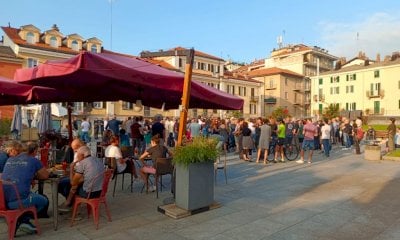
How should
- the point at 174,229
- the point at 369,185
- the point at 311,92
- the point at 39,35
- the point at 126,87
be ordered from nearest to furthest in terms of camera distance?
the point at 174,229 → the point at 126,87 → the point at 369,185 → the point at 39,35 → the point at 311,92

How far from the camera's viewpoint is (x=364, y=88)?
59219mm

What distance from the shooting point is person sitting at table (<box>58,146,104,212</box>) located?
17.5 ft

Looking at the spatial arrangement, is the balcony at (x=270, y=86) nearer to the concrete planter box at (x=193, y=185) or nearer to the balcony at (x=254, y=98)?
the balcony at (x=254, y=98)

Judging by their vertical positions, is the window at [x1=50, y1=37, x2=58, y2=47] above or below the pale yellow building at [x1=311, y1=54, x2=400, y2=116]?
above

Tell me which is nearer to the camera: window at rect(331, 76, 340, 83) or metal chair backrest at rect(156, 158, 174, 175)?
metal chair backrest at rect(156, 158, 174, 175)

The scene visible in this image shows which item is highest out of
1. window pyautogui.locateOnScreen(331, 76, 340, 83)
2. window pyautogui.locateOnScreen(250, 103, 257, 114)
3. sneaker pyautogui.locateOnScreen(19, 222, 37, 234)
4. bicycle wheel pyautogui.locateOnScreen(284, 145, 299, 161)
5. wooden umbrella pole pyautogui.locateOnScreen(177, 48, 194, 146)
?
window pyautogui.locateOnScreen(331, 76, 340, 83)

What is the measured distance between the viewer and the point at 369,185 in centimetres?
884

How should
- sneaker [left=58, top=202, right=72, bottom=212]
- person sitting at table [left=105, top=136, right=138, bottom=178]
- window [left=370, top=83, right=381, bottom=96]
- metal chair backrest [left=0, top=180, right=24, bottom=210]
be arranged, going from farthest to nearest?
window [left=370, top=83, right=381, bottom=96] → person sitting at table [left=105, top=136, right=138, bottom=178] → sneaker [left=58, top=202, right=72, bottom=212] → metal chair backrest [left=0, top=180, right=24, bottom=210]

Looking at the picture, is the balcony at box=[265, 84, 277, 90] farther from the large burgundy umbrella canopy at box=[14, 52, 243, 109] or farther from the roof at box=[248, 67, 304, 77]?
the large burgundy umbrella canopy at box=[14, 52, 243, 109]

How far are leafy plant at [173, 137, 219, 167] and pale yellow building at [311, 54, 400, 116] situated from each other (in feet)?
189

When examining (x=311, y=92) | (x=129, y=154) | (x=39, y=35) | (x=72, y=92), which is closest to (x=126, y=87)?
(x=72, y=92)

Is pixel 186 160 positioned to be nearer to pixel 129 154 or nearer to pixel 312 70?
pixel 129 154

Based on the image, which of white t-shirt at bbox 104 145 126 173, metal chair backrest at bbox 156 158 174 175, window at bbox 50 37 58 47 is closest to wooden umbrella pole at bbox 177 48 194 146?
metal chair backrest at bbox 156 158 174 175

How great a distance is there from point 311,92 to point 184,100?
64482 millimetres
